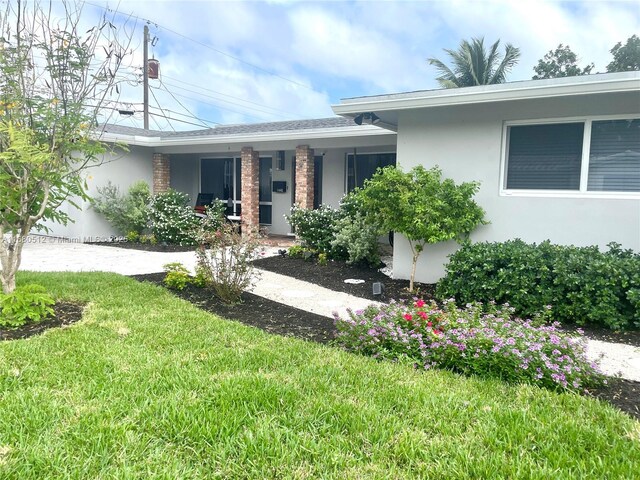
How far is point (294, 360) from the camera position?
411cm

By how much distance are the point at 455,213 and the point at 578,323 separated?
2.29 m

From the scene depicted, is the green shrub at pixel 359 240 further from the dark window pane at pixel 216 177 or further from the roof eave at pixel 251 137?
the dark window pane at pixel 216 177

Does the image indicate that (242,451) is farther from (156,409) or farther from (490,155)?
(490,155)

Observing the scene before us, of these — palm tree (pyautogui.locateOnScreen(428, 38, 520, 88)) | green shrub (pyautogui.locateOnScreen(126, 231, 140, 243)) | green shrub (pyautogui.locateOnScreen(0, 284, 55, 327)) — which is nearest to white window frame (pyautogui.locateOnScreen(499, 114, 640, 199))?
green shrub (pyautogui.locateOnScreen(0, 284, 55, 327))

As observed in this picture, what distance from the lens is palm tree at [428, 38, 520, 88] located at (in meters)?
23.3

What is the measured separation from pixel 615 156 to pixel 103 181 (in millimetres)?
12351

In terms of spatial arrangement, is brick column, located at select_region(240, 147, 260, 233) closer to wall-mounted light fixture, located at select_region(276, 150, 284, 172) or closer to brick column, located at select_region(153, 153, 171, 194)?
wall-mounted light fixture, located at select_region(276, 150, 284, 172)

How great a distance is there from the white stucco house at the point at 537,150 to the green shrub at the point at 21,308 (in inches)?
206

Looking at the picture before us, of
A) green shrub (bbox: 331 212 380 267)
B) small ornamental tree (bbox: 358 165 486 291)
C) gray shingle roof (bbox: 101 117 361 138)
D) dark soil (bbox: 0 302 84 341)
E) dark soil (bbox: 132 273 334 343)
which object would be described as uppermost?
gray shingle roof (bbox: 101 117 361 138)

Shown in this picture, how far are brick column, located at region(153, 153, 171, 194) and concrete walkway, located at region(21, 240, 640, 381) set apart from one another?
3.05 metres

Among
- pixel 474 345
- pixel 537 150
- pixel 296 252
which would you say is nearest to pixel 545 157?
pixel 537 150

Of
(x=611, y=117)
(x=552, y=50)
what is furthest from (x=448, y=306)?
(x=552, y=50)

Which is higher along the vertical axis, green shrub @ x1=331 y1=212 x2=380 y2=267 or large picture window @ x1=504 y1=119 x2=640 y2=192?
large picture window @ x1=504 y1=119 x2=640 y2=192

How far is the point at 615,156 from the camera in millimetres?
6445
